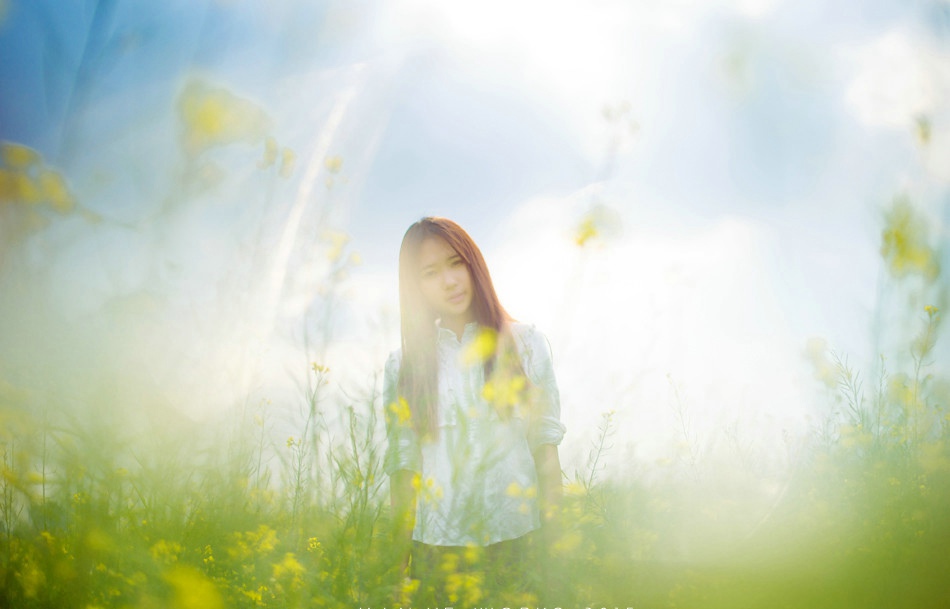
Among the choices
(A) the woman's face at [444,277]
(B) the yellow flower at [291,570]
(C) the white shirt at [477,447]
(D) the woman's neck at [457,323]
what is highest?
(A) the woman's face at [444,277]

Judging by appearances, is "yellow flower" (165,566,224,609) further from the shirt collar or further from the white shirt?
the shirt collar

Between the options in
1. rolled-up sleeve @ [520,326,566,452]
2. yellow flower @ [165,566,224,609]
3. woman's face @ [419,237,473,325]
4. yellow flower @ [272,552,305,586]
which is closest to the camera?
yellow flower @ [165,566,224,609]

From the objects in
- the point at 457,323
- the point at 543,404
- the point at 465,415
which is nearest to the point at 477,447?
the point at 543,404

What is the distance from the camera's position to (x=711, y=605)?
1.54 metres

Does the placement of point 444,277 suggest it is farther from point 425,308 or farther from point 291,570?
point 291,570

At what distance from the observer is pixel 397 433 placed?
1300 millimetres

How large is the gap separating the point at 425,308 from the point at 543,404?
0.48 m

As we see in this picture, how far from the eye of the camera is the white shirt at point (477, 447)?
1.23 meters

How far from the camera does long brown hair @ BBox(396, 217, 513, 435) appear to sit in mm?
1756

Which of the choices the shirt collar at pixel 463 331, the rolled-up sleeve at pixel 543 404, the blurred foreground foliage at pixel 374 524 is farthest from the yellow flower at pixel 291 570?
the shirt collar at pixel 463 331

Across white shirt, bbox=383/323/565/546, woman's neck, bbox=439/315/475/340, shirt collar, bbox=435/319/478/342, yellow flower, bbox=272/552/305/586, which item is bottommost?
yellow flower, bbox=272/552/305/586

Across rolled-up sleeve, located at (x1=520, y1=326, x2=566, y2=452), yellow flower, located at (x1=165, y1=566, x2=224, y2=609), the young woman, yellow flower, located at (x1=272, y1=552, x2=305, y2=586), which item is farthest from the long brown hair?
yellow flower, located at (x1=165, y1=566, x2=224, y2=609)

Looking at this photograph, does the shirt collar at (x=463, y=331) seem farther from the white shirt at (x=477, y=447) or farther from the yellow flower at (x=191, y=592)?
the yellow flower at (x=191, y=592)

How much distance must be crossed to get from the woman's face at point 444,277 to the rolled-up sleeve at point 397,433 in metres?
0.27
